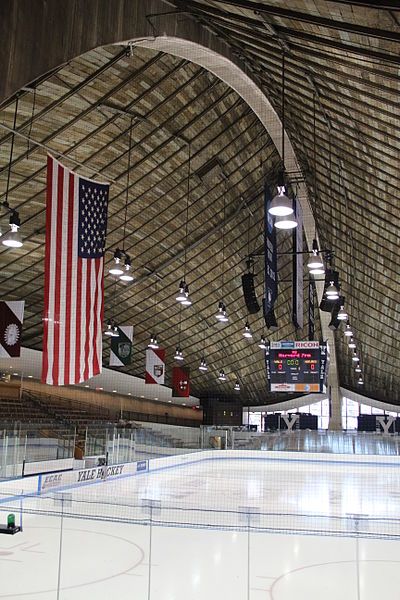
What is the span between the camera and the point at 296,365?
20797mm

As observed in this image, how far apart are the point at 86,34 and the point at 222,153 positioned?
14.8 meters

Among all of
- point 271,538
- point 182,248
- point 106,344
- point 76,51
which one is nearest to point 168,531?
point 271,538

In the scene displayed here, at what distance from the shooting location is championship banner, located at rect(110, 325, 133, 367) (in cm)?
2192

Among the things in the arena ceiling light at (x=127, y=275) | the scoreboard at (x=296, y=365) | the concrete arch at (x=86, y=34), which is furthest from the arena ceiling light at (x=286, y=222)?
the scoreboard at (x=296, y=365)

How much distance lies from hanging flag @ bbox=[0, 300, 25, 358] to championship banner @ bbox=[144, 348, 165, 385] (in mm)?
6089

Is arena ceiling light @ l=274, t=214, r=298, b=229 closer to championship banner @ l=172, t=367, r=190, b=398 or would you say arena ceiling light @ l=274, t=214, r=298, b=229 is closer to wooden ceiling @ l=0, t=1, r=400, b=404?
wooden ceiling @ l=0, t=1, r=400, b=404

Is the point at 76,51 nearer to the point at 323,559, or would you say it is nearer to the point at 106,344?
the point at 323,559

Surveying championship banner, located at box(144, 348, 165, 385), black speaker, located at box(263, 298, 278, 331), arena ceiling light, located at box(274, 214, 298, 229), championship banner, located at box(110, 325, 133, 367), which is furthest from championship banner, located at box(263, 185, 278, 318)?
championship banner, located at box(144, 348, 165, 385)

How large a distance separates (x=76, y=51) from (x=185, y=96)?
1168 centimetres

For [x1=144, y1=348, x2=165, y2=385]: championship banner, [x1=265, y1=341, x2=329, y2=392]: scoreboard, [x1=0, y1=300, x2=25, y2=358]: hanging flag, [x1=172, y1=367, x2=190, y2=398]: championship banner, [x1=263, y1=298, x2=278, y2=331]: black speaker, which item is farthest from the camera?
[x1=172, y1=367, x2=190, y2=398]: championship banner

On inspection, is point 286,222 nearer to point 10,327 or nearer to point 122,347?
point 122,347

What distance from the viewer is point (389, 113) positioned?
12141 millimetres

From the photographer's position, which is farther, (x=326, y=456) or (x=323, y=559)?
(x=326, y=456)

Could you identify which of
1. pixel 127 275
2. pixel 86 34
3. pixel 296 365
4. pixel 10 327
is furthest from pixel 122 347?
pixel 86 34
